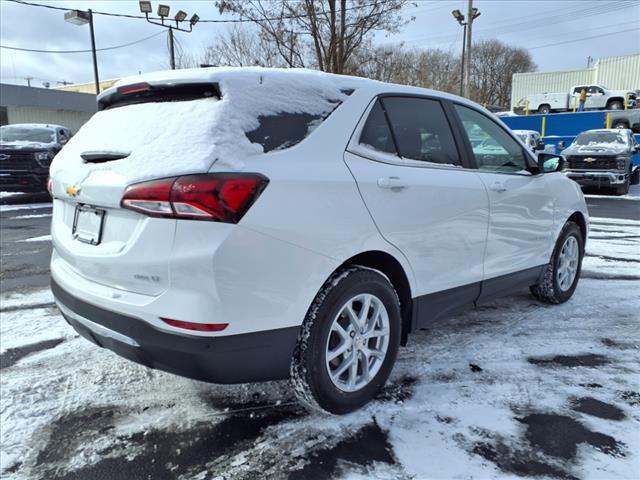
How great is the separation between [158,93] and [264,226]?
0.98 meters

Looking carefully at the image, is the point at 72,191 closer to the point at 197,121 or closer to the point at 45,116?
the point at 197,121

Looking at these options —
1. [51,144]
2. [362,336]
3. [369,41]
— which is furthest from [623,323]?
[369,41]

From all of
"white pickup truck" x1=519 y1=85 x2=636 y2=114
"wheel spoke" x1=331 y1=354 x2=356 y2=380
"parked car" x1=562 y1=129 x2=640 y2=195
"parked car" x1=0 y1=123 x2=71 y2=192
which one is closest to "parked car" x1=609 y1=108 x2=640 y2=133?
"white pickup truck" x1=519 y1=85 x2=636 y2=114

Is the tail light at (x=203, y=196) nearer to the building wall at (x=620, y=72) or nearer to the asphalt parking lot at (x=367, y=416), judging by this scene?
the asphalt parking lot at (x=367, y=416)

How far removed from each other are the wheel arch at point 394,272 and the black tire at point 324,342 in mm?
89

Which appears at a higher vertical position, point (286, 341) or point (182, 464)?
point (286, 341)

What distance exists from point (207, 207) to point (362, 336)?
1134mm

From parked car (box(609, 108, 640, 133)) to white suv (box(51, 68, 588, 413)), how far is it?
25811 millimetres

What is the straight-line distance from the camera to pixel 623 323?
13.6 feet

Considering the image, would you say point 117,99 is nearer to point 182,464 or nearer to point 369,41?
point 182,464

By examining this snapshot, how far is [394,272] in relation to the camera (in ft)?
9.46

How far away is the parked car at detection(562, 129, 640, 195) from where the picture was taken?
14.4 m

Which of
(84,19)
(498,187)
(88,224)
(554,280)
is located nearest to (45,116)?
(84,19)

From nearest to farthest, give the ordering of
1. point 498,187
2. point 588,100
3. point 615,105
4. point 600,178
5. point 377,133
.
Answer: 1. point 377,133
2. point 498,187
3. point 600,178
4. point 615,105
5. point 588,100
